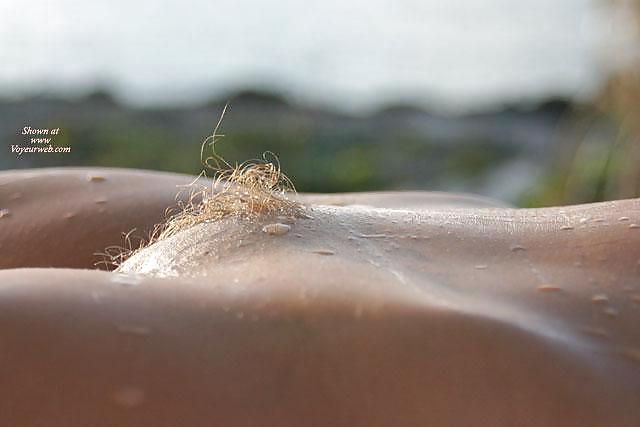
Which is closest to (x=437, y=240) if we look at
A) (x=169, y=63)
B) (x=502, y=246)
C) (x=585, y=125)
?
(x=502, y=246)

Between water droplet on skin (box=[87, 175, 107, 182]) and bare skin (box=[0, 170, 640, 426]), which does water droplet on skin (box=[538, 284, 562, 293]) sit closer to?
bare skin (box=[0, 170, 640, 426])

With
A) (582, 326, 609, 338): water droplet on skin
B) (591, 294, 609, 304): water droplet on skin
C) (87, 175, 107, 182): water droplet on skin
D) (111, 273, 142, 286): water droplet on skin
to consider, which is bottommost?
(582, 326, 609, 338): water droplet on skin

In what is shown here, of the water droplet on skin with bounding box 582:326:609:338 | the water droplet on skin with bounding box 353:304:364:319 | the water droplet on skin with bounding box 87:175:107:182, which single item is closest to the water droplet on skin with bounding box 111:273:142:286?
the water droplet on skin with bounding box 353:304:364:319

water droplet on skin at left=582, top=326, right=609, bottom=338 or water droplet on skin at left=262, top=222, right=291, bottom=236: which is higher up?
water droplet on skin at left=262, top=222, right=291, bottom=236

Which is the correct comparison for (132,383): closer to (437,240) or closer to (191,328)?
(191,328)

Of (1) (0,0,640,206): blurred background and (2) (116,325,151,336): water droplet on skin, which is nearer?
(2) (116,325,151,336): water droplet on skin

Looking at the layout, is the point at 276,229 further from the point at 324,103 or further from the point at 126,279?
the point at 324,103

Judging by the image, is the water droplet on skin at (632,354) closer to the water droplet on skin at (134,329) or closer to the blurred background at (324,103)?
the water droplet on skin at (134,329)
